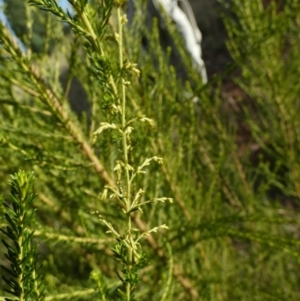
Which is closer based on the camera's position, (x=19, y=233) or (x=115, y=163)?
(x=19, y=233)

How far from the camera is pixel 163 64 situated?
4.32 feet

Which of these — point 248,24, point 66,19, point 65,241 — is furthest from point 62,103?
point 248,24

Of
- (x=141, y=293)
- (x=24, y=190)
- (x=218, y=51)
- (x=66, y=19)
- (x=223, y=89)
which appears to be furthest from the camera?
(x=218, y=51)

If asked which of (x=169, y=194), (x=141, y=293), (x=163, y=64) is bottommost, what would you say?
(x=141, y=293)

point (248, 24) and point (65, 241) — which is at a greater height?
point (248, 24)

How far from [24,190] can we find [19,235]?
5 centimetres

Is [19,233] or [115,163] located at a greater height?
[115,163]

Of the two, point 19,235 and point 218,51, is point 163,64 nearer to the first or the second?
point 19,235

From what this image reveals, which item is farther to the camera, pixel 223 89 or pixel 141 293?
pixel 223 89

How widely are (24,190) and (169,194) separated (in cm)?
100

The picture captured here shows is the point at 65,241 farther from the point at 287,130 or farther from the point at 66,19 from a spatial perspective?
the point at 287,130

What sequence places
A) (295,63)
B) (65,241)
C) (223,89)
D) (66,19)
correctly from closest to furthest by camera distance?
(66,19), (65,241), (295,63), (223,89)

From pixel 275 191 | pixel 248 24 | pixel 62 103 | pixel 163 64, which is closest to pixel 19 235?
pixel 62 103

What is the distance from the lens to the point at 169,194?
145 centimetres
